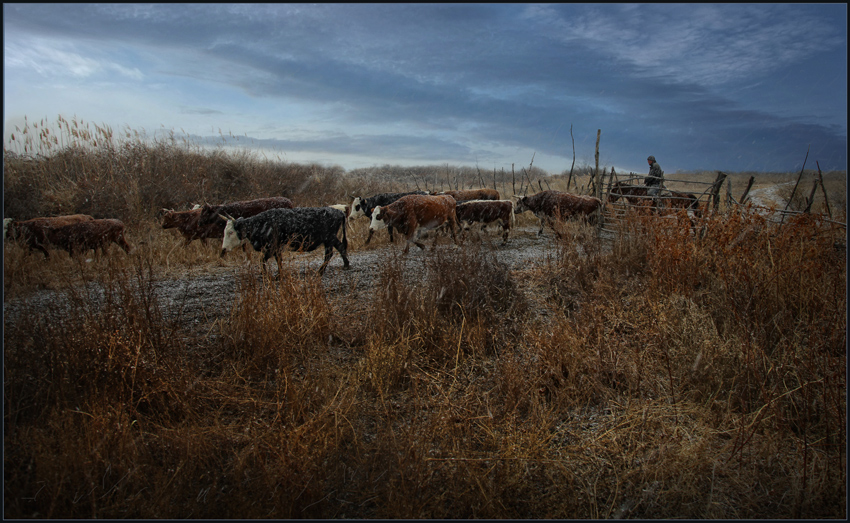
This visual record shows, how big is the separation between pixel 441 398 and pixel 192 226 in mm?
8279

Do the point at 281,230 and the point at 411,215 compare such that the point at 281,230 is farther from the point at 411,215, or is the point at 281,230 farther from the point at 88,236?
the point at 88,236

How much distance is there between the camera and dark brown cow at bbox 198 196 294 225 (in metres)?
9.03

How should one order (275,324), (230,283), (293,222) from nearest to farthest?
1. (275,324)
2. (230,283)
3. (293,222)

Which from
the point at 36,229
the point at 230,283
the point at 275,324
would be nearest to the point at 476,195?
the point at 230,283

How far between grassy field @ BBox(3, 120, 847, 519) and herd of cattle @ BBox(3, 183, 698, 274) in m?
1.58

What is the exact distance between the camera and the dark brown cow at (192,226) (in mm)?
9164

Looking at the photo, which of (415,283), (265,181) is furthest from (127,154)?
(415,283)

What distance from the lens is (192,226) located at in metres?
9.26

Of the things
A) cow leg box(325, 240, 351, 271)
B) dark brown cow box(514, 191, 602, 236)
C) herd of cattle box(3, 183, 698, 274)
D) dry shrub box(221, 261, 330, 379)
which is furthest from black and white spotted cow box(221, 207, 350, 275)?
dark brown cow box(514, 191, 602, 236)

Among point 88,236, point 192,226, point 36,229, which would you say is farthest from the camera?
point 192,226

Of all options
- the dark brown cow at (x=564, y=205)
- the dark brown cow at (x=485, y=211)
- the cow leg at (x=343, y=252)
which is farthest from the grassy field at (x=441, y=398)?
the dark brown cow at (x=564, y=205)

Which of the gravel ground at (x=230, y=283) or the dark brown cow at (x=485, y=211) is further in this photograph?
the dark brown cow at (x=485, y=211)

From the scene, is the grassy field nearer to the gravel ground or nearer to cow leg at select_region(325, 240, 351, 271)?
the gravel ground

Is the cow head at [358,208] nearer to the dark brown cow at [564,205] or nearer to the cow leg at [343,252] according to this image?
the cow leg at [343,252]
